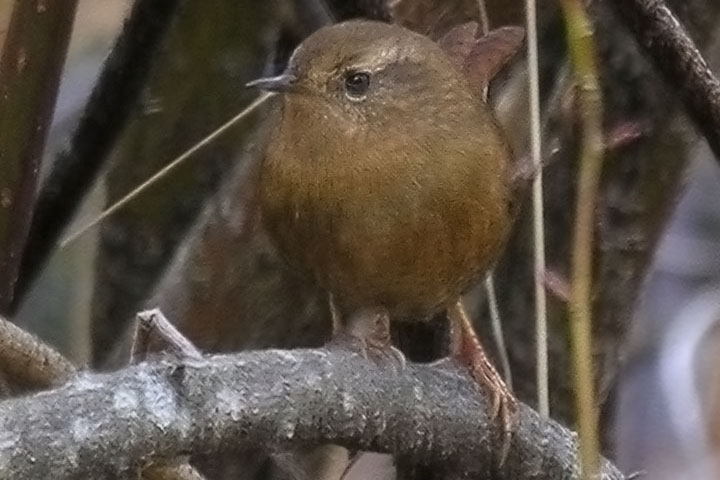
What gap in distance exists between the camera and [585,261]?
1102 millimetres

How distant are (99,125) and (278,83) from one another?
64 centimetres

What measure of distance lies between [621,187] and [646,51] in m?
0.40

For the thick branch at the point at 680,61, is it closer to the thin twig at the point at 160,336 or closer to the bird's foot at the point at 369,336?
the bird's foot at the point at 369,336

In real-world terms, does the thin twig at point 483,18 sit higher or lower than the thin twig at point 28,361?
higher

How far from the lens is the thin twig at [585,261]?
42.9 inches

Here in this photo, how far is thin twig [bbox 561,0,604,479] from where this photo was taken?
109 centimetres

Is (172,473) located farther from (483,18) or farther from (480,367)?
(483,18)

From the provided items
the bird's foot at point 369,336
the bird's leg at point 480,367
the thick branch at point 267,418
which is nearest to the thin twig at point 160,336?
the thick branch at point 267,418

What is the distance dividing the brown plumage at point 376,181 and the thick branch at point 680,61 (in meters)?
0.26

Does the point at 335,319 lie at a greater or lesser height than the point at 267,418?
lesser

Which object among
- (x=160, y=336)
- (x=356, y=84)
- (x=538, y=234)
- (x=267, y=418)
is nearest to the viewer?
(x=267, y=418)

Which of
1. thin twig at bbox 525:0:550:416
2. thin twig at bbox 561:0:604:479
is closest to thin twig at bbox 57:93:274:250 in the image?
thin twig at bbox 525:0:550:416

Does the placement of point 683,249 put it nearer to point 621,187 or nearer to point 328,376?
point 621,187

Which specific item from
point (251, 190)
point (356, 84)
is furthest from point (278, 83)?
point (251, 190)
